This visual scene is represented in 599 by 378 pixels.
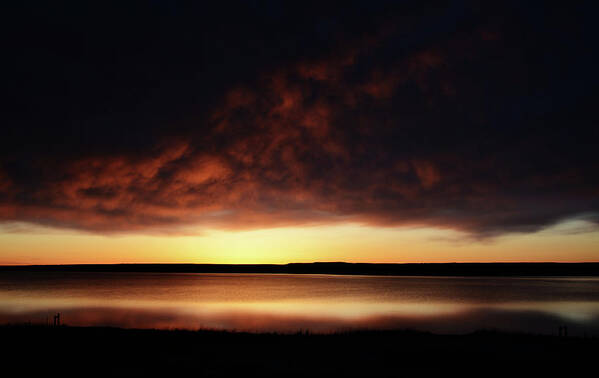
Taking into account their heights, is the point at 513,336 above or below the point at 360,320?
above

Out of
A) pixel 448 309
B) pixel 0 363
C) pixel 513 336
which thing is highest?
pixel 0 363

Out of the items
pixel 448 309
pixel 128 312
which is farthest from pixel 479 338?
pixel 128 312

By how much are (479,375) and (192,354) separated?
45.5 feet

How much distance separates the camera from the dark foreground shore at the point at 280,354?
→ 19.4m

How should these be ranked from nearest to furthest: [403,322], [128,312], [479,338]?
[479,338] < [403,322] < [128,312]

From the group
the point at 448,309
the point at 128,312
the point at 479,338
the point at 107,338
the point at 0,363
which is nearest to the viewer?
the point at 0,363

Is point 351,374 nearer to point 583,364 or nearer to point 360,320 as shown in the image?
point 583,364

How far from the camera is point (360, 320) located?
2185 inches

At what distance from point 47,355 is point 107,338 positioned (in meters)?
5.81

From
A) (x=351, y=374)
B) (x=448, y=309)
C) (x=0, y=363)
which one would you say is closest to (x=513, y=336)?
(x=351, y=374)

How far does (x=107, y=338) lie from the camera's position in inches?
1094

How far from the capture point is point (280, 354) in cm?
2312

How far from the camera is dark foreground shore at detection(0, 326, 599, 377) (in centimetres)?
1942

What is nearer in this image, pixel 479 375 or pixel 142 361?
pixel 479 375
